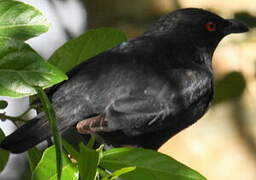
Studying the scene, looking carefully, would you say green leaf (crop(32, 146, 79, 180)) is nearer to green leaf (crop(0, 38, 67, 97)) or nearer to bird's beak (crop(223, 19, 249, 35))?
green leaf (crop(0, 38, 67, 97))

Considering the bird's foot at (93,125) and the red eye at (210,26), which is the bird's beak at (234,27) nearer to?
the red eye at (210,26)

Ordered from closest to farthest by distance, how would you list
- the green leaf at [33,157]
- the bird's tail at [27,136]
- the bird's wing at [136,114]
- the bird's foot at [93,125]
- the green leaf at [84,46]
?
the green leaf at [33,157], the bird's tail at [27,136], the green leaf at [84,46], the bird's foot at [93,125], the bird's wing at [136,114]

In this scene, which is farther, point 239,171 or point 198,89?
point 239,171

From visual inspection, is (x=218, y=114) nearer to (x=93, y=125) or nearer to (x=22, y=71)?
(x=93, y=125)

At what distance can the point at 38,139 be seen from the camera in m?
2.61

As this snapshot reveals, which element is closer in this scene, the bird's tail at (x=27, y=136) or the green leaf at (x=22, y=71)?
the green leaf at (x=22, y=71)

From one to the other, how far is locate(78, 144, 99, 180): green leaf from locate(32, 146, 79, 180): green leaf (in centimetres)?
9

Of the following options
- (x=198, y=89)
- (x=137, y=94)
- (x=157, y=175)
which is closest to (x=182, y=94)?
(x=198, y=89)

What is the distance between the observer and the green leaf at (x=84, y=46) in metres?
2.72

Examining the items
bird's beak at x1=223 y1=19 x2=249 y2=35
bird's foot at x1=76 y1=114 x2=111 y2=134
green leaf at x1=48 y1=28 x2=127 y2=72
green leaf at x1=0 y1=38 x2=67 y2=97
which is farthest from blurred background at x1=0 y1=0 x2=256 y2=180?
green leaf at x1=0 y1=38 x2=67 y2=97

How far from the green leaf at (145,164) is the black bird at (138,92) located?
55 cm

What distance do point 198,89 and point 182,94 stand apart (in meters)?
0.13

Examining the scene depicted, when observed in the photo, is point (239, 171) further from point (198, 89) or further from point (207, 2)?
point (198, 89)

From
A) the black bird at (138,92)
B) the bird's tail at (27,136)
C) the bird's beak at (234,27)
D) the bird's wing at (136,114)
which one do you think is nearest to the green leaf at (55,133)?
the bird's tail at (27,136)
